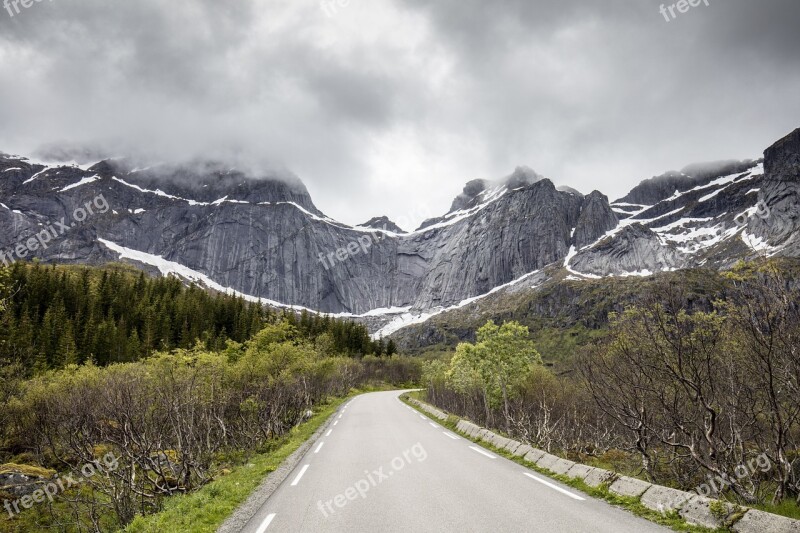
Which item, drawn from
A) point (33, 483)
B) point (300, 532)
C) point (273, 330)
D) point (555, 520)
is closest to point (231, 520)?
point (300, 532)

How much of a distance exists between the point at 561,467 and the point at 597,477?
5.43 ft

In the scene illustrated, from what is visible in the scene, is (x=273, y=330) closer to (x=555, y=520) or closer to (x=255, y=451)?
(x=255, y=451)

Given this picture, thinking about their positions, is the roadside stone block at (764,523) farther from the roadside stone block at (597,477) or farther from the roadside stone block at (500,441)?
the roadside stone block at (500,441)

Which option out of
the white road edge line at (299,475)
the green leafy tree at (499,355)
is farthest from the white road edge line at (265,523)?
the green leafy tree at (499,355)

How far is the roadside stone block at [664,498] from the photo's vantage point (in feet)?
23.6

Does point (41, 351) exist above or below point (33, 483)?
above

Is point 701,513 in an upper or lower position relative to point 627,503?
upper

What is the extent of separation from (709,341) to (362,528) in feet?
29.3

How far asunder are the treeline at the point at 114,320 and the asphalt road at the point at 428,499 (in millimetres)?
35414

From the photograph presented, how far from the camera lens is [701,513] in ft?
21.9

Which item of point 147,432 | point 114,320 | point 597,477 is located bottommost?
point 597,477

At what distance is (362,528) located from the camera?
23.7 ft

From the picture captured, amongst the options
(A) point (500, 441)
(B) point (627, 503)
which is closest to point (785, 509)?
(B) point (627, 503)

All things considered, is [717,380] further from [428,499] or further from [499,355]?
[499,355]
